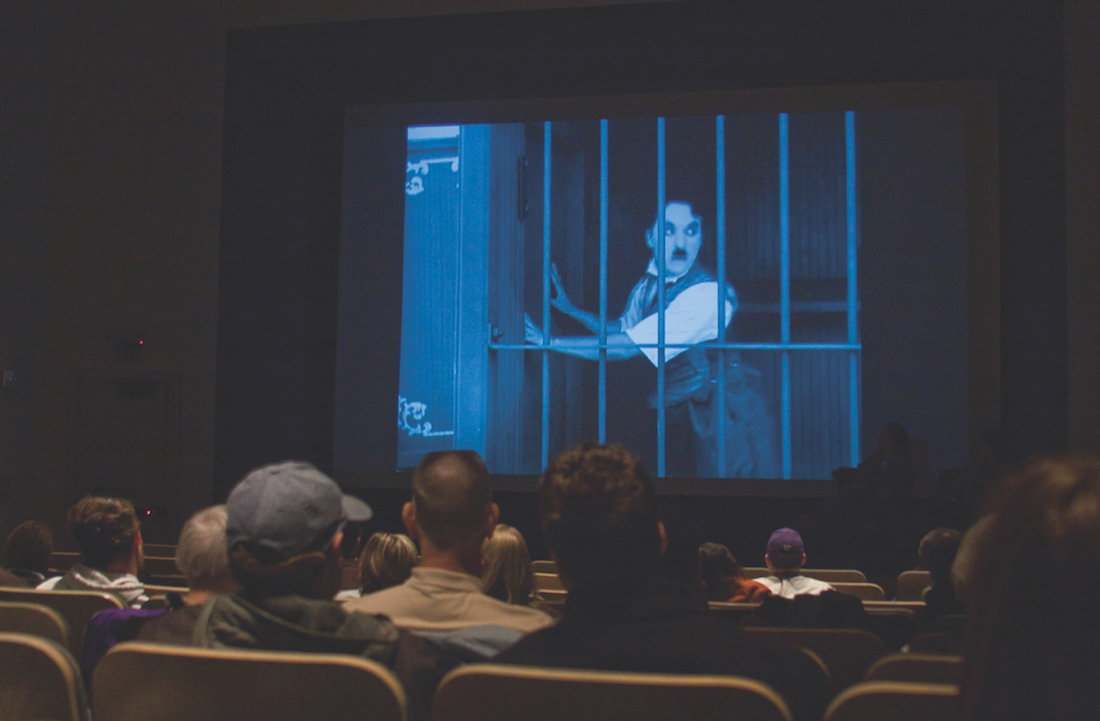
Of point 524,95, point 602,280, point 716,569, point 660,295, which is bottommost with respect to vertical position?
point 716,569

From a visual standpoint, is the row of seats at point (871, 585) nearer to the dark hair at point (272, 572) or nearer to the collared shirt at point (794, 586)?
the collared shirt at point (794, 586)

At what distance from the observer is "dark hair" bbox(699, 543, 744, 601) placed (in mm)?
3256

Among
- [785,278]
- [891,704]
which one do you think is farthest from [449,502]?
[785,278]

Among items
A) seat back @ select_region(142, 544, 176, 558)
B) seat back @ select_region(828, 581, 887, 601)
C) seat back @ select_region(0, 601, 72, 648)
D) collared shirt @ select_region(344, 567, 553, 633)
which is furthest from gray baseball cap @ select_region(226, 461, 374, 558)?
seat back @ select_region(142, 544, 176, 558)

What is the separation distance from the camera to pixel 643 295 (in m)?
8.41

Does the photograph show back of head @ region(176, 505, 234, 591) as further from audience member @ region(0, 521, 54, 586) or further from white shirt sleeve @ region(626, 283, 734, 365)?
white shirt sleeve @ region(626, 283, 734, 365)

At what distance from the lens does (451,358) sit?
330 inches

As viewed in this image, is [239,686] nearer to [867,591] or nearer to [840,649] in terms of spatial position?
[840,649]

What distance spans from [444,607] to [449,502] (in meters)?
0.21

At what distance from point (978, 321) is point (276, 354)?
5605 millimetres

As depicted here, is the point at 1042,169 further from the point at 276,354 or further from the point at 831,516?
the point at 276,354

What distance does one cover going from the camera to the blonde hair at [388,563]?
249cm

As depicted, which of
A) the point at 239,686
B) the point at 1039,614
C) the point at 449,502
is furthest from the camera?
the point at 449,502

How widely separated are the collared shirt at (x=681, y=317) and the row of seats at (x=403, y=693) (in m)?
7.13
